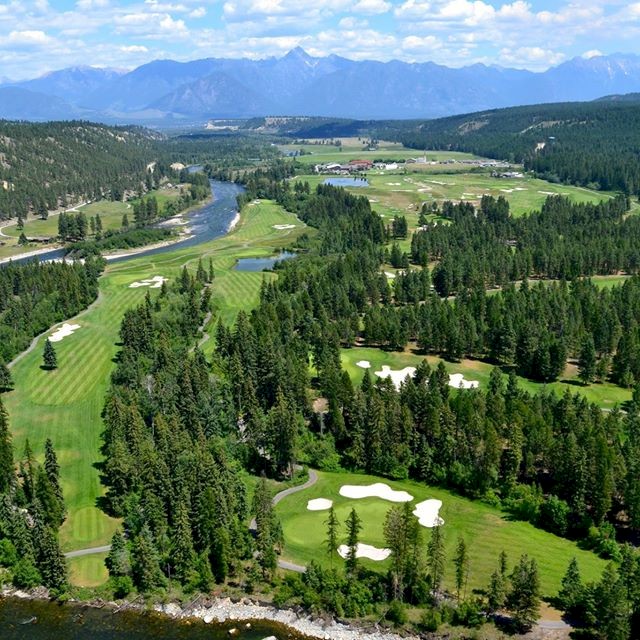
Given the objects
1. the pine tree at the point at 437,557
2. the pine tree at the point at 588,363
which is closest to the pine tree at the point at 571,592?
the pine tree at the point at 437,557

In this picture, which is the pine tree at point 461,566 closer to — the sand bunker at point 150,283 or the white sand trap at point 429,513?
the white sand trap at point 429,513

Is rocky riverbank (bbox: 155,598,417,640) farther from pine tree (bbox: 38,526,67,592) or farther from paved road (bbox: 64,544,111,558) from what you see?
paved road (bbox: 64,544,111,558)

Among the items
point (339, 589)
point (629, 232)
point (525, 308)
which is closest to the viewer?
point (339, 589)

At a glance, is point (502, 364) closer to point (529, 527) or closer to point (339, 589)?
point (529, 527)

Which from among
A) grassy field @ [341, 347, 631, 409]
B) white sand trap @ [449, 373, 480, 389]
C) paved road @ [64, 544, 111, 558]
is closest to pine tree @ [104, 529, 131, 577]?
paved road @ [64, 544, 111, 558]

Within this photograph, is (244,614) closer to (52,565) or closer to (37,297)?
(52,565)

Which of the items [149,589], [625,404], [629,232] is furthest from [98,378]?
Answer: [629,232]

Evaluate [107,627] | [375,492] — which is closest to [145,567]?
[107,627]
